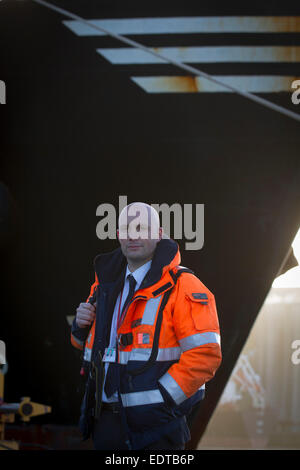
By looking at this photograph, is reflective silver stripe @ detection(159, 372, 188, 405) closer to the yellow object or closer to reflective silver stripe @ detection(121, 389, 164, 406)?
reflective silver stripe @ detection(121, 389, 164, 406)

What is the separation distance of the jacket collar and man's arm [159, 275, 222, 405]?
0.10 meters

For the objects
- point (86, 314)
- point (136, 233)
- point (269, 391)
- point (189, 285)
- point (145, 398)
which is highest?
point (136, 233)

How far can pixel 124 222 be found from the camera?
6.33 ft

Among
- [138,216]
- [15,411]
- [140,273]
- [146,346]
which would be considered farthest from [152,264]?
[15,411]

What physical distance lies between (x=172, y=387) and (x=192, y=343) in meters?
0.15

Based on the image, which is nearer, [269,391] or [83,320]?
[83,320]

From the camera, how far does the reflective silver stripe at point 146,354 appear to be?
1.81 m

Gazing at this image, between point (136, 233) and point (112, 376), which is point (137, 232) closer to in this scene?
point (136, 233)

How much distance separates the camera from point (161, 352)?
1.82 metres

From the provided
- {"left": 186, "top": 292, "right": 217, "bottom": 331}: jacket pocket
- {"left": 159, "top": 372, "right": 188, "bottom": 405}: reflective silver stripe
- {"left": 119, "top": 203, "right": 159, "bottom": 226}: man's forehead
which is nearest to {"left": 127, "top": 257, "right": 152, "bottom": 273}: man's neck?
{"left": 119, "top": 203, "right": 159, "bottom": 226}: man's forehead

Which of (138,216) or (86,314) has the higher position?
(138,216)

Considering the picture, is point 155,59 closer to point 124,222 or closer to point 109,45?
point 109,45

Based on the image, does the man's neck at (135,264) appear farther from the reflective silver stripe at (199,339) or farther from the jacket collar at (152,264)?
the reflective silver stripe at (199,339)

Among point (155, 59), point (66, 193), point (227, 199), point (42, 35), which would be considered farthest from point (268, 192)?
point (42, 35)
